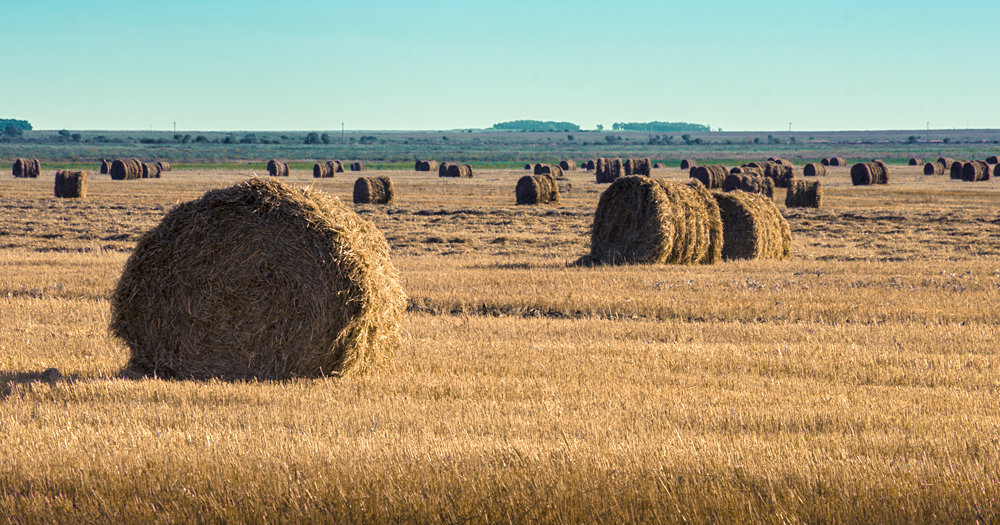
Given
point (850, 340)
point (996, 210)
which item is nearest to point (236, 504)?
point (850, 340)

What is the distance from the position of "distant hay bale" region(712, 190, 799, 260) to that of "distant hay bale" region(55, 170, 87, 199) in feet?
94.9

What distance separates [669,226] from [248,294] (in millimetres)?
11134

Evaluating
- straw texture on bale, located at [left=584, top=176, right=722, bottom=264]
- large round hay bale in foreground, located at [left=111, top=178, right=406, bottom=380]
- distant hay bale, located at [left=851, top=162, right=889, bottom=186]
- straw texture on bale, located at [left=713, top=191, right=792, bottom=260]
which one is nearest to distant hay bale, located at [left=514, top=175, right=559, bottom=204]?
straw texture on bale, located at [left=713, top=191, right=792, bottom=260]

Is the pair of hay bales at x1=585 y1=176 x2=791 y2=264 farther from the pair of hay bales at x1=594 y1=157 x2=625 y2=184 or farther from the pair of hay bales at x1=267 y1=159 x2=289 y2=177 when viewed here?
the pair of hay bales at x1=267 y1=159 x2=289 y2=177

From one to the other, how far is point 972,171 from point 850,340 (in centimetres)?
5252

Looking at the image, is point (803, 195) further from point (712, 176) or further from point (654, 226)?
point (654, 226)

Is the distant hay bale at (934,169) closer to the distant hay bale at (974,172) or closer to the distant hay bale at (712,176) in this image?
the distant hay bale at (974,172)

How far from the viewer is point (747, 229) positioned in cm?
2105

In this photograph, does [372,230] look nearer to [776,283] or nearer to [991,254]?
[776,283]

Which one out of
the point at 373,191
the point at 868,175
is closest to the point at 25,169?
the point at 373,191

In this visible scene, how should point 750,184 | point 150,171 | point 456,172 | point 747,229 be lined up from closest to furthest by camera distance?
1. point 747,229
2. point 750,184
3. point 150,171
4. point 456,172

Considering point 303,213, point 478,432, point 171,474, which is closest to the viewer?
point 171,474

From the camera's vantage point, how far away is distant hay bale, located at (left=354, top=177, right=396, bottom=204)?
39312mm

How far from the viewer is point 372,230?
10070mm
